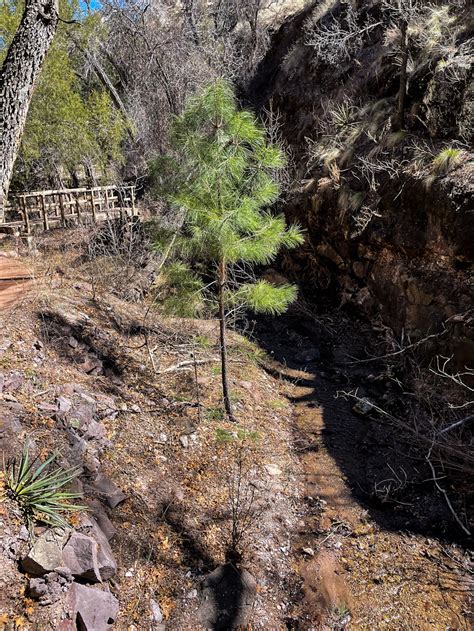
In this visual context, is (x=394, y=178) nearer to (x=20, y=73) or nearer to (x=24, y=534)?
(x=20, y=73)

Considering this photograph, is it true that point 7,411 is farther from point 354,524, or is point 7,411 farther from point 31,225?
point 31,225

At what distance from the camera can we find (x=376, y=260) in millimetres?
10414

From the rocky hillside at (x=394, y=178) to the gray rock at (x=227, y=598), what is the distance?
5.09 metres

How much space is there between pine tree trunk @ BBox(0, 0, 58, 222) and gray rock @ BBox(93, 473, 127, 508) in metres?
3.02

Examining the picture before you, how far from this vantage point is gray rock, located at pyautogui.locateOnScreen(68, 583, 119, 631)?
11.5 ft

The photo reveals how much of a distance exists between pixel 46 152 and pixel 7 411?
42.3 feet

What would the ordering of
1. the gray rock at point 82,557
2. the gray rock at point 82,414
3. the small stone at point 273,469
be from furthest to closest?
the small stone at point 273,469 → the gray rock at point 82,414 → the gray rock at point 82,557

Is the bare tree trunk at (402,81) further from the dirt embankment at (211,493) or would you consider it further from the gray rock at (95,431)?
the gray rock at (95,431)

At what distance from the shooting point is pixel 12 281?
8.89 m

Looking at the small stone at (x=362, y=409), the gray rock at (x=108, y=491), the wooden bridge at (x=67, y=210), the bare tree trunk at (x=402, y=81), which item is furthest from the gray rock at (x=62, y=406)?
the bare tree trunk at (x=402, y=81)

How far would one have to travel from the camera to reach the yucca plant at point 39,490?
386 centimetres

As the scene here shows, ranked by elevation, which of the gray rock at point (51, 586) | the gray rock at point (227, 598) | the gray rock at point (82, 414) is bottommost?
the gray rock at point (227, 598)

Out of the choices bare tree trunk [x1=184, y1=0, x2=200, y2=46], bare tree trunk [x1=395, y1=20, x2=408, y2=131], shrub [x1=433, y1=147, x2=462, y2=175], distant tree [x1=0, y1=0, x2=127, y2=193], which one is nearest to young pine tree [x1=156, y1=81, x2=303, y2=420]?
shrub [x1=433, y1=147, x2=462, y2=175]

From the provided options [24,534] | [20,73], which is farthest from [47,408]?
[20,73]
